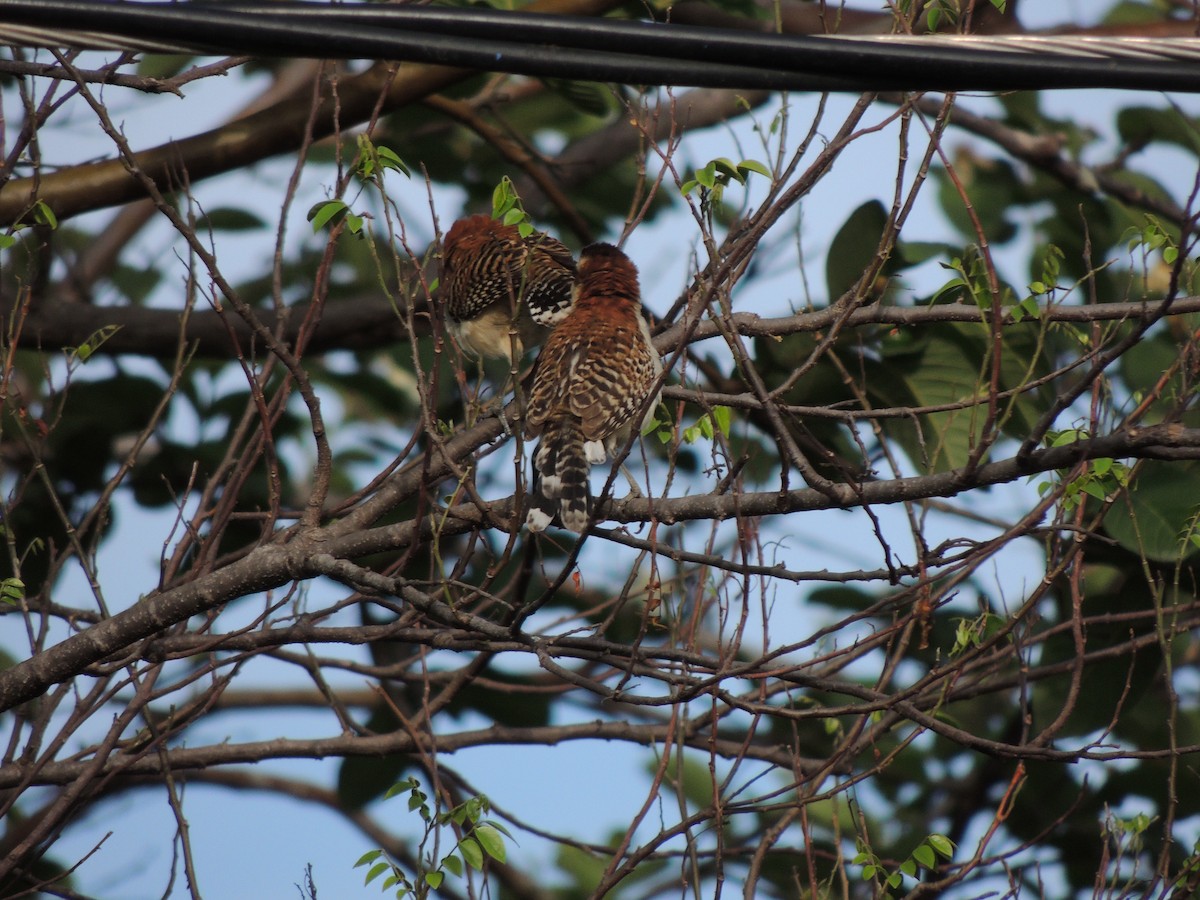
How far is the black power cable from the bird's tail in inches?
60.2

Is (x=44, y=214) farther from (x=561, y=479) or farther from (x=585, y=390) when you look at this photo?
(x=585, y=390)

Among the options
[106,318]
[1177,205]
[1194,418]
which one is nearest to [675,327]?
[1194,418]

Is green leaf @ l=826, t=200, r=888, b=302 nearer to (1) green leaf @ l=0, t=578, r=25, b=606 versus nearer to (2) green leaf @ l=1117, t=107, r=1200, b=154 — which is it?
(2) green leaf @ l=1117, t=107, r=1200, b=154

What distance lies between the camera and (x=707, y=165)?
3.22 metres

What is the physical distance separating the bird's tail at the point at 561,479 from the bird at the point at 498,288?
4.02 feet

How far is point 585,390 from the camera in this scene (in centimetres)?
459

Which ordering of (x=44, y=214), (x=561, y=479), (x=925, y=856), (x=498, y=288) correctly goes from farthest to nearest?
(x=498, y=288) → (x=561, y=479) → (x=44, y=214) → (x=925, y=856)

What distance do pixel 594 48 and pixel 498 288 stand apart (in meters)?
4.01

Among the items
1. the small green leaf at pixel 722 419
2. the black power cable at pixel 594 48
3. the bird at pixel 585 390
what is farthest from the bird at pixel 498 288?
the black power cable at pixel 594 48

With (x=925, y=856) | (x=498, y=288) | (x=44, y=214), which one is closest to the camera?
(x=925, y=856)

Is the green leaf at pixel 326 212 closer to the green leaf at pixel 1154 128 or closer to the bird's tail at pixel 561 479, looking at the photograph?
the bird's tail at pixel 561 479

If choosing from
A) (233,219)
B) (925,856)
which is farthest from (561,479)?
(233,219)

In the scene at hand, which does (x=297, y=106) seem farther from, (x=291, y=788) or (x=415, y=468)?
(x=291, y=788)

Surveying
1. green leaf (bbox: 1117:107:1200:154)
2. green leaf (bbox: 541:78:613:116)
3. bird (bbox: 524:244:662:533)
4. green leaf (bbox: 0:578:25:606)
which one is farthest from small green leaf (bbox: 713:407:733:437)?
green leaf (bbox: 1117:107:1200:154)
